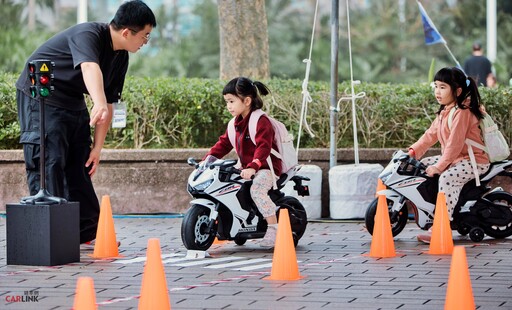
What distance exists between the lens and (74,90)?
9.37 metres

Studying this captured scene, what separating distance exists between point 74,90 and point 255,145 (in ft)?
5.36

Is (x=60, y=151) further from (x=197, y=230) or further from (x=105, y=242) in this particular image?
(x=197, y=230)

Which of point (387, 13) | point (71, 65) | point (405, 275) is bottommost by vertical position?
point (405, 275)

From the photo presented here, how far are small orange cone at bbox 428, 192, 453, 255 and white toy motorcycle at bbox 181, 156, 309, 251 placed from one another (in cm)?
120

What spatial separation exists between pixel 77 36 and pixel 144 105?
4.58 metres

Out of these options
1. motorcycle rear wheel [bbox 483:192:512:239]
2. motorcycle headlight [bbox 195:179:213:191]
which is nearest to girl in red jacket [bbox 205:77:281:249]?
motorcycle headlight [bbox 195:179:213:191]

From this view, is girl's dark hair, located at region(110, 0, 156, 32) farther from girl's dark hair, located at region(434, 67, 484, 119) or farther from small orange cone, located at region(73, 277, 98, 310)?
small orange cone, located at region(73, 277, 98, 310)

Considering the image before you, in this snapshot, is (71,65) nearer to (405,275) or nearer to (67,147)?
(67,147)

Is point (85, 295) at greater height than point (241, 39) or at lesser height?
lesser

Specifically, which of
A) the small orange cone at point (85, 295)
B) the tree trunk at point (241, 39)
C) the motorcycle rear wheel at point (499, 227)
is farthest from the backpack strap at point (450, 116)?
the small orange cone at point (85, 295)

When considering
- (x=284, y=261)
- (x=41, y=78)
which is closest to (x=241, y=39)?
(x=41, y=78)

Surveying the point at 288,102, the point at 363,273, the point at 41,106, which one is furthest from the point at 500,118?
the point at 41,106

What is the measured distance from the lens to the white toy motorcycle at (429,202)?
10398 millimetres

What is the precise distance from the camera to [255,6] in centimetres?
1566
